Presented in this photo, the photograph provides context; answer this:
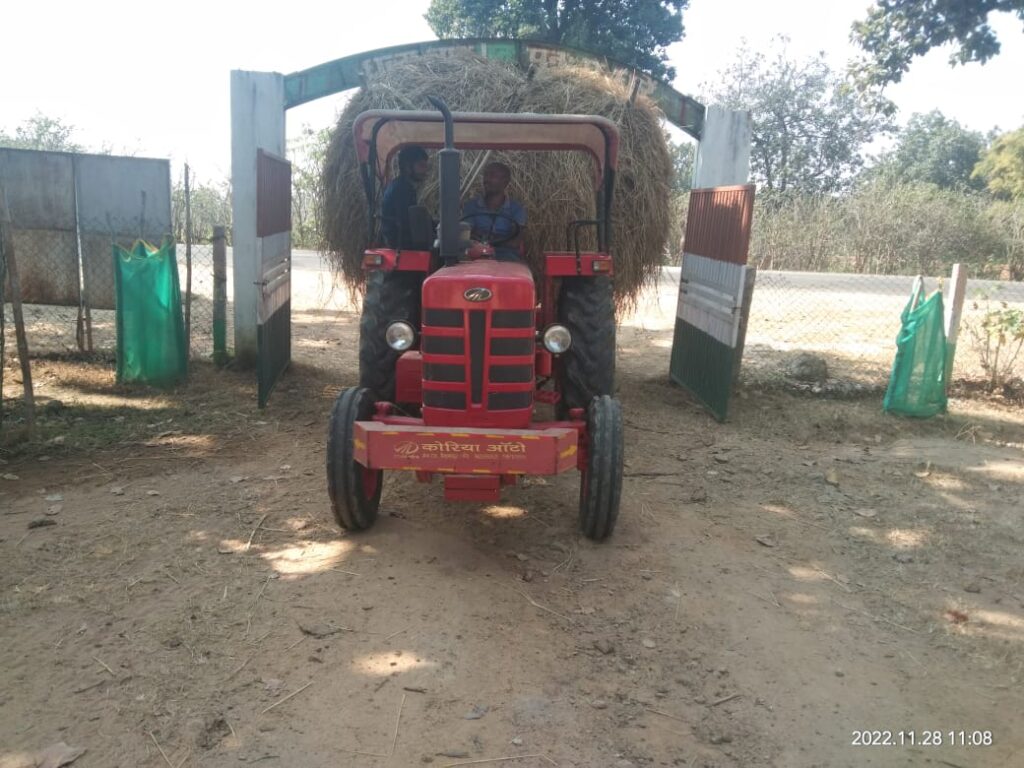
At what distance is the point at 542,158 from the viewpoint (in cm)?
642

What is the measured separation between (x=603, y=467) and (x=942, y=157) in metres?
36.8

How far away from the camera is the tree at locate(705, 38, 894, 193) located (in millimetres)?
29641

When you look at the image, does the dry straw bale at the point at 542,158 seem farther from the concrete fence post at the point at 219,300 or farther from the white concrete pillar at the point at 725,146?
the concrete fence post at the point at 219,300

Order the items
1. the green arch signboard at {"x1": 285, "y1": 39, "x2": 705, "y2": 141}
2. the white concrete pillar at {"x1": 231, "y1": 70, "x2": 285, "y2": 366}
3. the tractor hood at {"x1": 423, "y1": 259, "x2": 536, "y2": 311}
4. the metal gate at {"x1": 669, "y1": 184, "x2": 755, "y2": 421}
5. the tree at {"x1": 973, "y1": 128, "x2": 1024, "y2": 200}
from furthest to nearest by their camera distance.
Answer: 1. the tree at {"x1": 973, "y1": 128, "x2": 1024, "y2": 200}
2. the white concrete pillar at {"x1": 231, "y1": 70, "x2": 285, "y2": 366}
3. the green arch signboard at {"x1": 285, "y1": 39, "x2": 705, "y2": 141}
4. the metal gate at {"x1": 669, "y1": 184, "x2": 755, "y2": 421}
5. the tractor hood at {"x1": 423, "y1": 259, "x2": 536, "y2": 311}

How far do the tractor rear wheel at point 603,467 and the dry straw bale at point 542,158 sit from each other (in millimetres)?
2721

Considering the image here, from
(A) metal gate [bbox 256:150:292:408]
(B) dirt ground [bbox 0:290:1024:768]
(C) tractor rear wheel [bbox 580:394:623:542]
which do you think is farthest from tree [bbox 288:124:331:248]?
(C) tractor rear wheel [bbox 580:394:623:542]

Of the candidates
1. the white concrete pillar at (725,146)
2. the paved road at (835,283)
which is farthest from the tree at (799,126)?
the white concrete pillar at (725,146)

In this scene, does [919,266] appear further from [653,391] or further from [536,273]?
[536,273]

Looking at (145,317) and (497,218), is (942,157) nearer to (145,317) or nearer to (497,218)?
(497,218)

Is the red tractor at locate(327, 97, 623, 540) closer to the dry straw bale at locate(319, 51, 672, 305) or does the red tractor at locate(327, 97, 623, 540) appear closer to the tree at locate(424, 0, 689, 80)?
the dry straw bale at locate(319, 51, 672, 305)

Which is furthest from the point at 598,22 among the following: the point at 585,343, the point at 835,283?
the point at 585,343

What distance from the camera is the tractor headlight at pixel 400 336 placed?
4.20m

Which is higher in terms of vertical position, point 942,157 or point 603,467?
point 942,157

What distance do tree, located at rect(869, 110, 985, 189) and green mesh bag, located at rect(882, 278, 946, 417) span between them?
97.2ft
